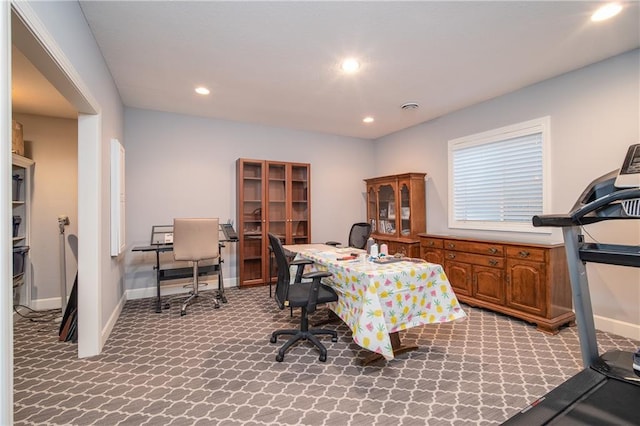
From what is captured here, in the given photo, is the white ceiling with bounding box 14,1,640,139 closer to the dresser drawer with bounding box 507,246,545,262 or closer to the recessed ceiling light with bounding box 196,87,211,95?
the recessed ceiling light with bounding box 196,87,211,95

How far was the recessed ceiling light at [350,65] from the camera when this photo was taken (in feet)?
9.23

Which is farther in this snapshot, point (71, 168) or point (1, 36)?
point (71, 168)

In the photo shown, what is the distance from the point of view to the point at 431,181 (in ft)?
15.4

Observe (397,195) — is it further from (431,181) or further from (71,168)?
(71,168)

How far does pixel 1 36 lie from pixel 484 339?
3.60 meters

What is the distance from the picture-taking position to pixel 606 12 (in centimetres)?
217

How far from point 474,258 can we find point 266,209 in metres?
2.95

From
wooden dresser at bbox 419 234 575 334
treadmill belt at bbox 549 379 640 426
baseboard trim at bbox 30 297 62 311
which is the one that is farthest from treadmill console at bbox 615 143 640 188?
baseboard trim at bbox 30 297 62 311

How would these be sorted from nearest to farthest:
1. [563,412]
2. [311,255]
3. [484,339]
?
[563,412]
[484,339]
[311,255]

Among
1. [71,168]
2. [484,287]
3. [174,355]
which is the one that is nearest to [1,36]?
[174,355]

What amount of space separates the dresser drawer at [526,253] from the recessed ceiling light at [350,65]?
2.45 m

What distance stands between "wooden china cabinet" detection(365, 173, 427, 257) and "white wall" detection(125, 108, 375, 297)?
29.2 inches

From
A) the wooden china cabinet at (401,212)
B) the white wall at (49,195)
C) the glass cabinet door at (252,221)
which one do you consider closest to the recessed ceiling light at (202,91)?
the glass cabinet door at (252,221)

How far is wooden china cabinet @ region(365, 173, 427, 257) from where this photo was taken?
4613 mm
